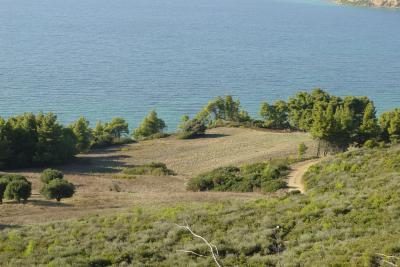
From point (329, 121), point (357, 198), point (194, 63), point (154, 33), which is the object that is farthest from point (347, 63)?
point (357, 198)

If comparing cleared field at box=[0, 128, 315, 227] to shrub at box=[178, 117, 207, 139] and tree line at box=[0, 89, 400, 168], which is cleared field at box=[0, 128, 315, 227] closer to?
shrub at box=[178, 117, 207, 139]

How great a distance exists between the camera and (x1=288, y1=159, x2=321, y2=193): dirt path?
1273 inches

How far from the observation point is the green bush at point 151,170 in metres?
44.1

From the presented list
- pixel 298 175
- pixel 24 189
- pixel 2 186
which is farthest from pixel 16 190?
pixel 298 175

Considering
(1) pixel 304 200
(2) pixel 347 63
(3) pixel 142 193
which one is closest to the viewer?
(1) pixel 304 200

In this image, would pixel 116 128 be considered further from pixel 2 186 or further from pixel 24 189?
pixel 24 189

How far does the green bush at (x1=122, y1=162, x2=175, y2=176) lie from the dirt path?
415 inches

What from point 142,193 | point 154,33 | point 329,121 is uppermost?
point 154,33

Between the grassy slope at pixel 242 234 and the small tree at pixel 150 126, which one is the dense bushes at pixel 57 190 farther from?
the small tree at pixel 150 126

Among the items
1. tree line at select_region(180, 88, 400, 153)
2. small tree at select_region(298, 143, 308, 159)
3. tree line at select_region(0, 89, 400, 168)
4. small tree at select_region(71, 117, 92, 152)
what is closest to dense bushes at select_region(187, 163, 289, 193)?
small tree at select_region(298, 143, 308, 159)

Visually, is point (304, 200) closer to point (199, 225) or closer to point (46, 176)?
point (199, 225)

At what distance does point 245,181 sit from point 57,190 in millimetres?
12119

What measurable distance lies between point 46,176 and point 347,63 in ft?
366

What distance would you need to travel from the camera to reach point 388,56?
477 ft
